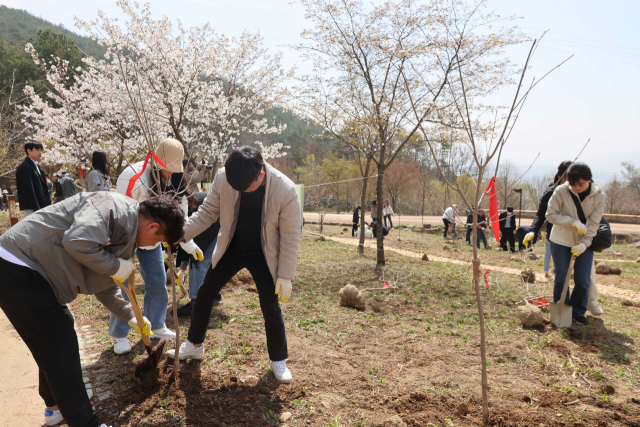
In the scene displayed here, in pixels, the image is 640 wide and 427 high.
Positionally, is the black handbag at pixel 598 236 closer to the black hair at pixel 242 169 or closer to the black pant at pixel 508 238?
the black hair at pixel 242 169

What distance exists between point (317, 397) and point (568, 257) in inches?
124

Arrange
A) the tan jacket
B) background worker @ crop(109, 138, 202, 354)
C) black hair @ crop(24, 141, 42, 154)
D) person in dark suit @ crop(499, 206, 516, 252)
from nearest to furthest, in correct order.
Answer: the tan jacket, background worker @ crop(109, 138, 202, 354), black hair @ crop(24, 141, 42, 154), person in dark suit @ crop(499, 206, 516, 252)

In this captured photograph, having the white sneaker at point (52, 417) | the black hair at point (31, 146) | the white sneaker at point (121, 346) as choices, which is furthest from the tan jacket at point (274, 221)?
the black hair at point (31, 146)

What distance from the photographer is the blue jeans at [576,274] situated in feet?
13.5

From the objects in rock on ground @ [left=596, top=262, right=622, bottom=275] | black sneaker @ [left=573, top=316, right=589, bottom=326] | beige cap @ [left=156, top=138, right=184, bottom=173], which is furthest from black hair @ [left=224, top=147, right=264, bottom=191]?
rock on ground @ [left=596, top=262, right=622, bottom=275]

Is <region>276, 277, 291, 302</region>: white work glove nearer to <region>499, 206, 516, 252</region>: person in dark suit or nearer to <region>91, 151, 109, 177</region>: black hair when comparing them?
<region>91, 151, 109, 177</region>: black hair

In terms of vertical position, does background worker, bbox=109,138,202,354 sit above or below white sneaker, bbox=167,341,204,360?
above

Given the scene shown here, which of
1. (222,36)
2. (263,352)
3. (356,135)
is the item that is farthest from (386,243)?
(263,352)

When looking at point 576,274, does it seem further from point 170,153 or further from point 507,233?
point 507,233

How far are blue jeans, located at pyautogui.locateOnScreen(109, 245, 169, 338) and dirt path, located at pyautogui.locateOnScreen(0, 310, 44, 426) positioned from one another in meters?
0.62

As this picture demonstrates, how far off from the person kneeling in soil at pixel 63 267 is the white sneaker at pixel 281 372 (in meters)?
1.16

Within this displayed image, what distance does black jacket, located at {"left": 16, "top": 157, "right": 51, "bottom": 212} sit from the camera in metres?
5.21

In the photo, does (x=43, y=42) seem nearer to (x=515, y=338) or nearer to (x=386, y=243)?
(x=386, y=243)

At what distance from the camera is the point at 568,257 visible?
4.20 meters
